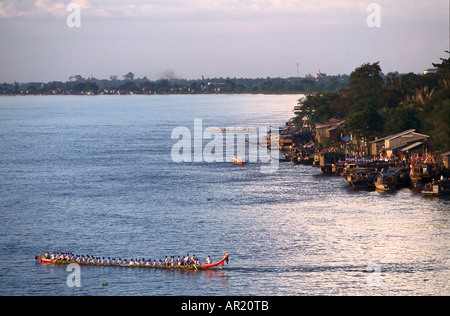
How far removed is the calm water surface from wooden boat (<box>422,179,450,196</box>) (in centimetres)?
103

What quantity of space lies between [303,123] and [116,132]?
46.0m

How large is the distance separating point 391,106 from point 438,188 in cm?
4530

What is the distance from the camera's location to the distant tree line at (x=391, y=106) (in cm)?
7794

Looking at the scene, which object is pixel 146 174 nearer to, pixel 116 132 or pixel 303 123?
pixel 303 123

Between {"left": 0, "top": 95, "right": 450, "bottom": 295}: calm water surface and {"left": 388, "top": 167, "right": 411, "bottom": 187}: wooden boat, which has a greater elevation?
{"left": 388, "top": 167, "right": 411, "bottom": 187}: wooden boat

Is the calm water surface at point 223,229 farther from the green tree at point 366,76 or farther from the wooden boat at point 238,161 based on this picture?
the green tree at point 366,76

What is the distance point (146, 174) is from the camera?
87.4 m

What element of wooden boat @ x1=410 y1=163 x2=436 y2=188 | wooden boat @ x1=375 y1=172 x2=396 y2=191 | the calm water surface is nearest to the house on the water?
the calm water surface

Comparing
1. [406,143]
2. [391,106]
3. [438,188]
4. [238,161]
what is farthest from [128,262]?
[391,106]

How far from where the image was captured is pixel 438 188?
65.8 metres

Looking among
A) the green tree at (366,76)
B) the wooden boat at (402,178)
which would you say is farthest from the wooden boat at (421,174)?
the green tree at (366,76)

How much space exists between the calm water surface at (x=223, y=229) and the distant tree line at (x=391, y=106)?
10.2 metres

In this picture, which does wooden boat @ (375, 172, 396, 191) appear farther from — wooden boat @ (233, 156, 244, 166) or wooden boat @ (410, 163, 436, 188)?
wooden boat @ (233, 156, 244, 166)

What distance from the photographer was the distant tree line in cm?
7794
